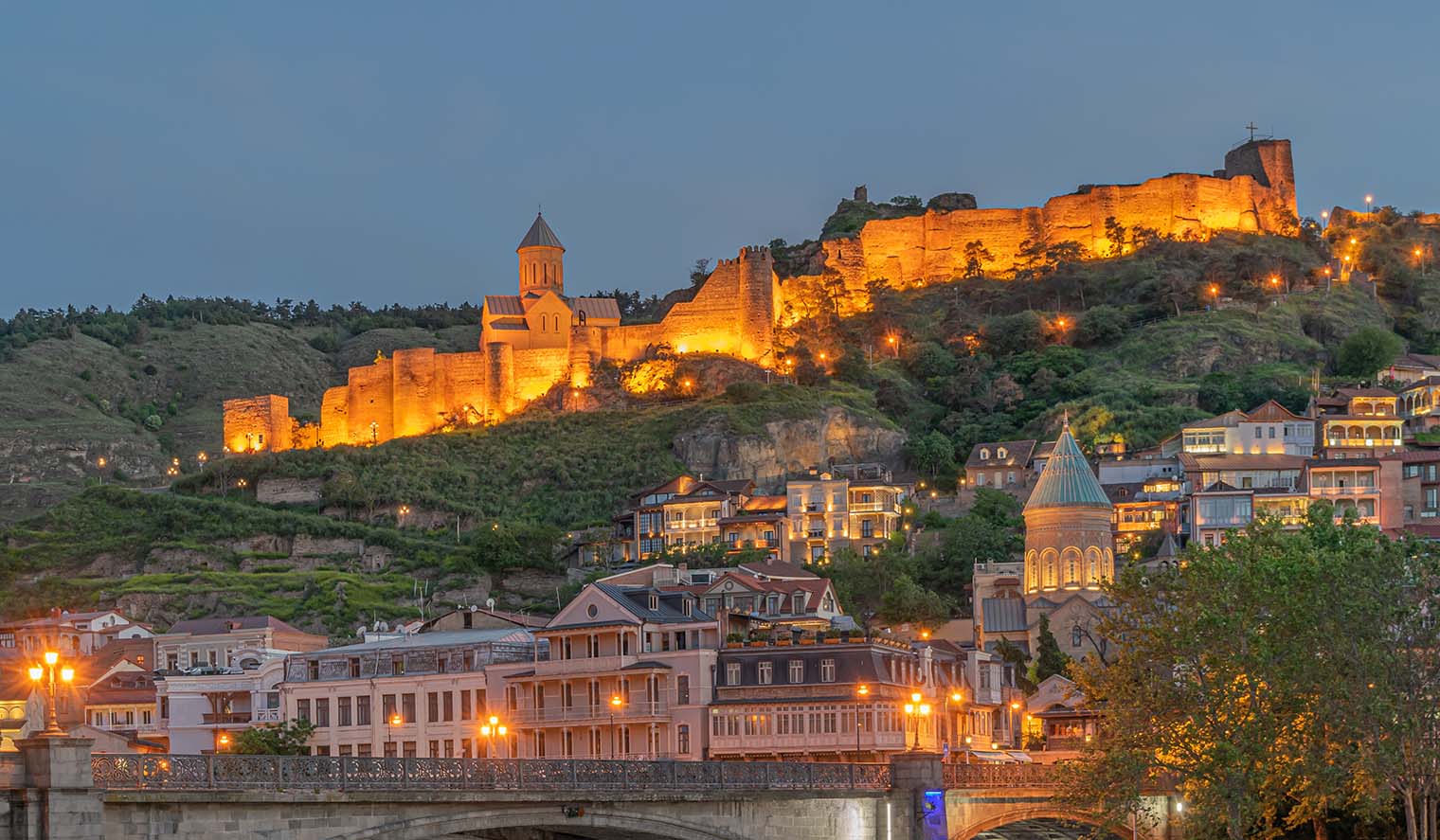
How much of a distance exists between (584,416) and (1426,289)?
203ft

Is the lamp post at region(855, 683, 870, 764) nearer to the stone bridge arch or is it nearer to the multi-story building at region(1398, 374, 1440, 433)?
the stone bridge arch

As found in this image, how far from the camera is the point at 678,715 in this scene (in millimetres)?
78250

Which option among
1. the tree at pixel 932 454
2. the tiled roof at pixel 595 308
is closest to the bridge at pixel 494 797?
the tree at pixel 932 454

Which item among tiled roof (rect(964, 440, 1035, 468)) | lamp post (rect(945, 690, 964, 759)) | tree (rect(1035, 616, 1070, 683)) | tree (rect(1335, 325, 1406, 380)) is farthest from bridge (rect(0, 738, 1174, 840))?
tree (rect(1335, 325, 1406, 380))

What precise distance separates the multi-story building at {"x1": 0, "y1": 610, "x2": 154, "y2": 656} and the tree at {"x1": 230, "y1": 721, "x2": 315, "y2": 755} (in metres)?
22.4

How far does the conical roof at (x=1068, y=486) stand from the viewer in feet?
385

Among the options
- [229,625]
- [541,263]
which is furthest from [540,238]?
[229,625]

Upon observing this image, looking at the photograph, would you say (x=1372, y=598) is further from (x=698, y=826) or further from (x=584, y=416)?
(x=584, y=416)

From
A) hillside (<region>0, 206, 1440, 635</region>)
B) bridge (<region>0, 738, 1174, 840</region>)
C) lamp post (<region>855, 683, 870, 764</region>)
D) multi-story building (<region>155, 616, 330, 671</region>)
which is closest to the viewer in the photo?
bridge (<region>0, 738, 1174, 840</region>)

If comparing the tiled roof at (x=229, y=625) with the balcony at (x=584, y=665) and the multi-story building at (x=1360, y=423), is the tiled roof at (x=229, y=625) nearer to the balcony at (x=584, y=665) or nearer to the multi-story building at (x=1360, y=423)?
the balcony at (x=584, y=665)

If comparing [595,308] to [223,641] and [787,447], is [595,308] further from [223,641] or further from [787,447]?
[223,641]

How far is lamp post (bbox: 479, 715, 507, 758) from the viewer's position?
78.9 metres

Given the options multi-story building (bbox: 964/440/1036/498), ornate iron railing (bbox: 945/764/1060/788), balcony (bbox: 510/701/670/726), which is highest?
multi-story building (bbox: 964/440/1036/498)

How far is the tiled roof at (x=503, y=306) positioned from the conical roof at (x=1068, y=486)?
152ft
